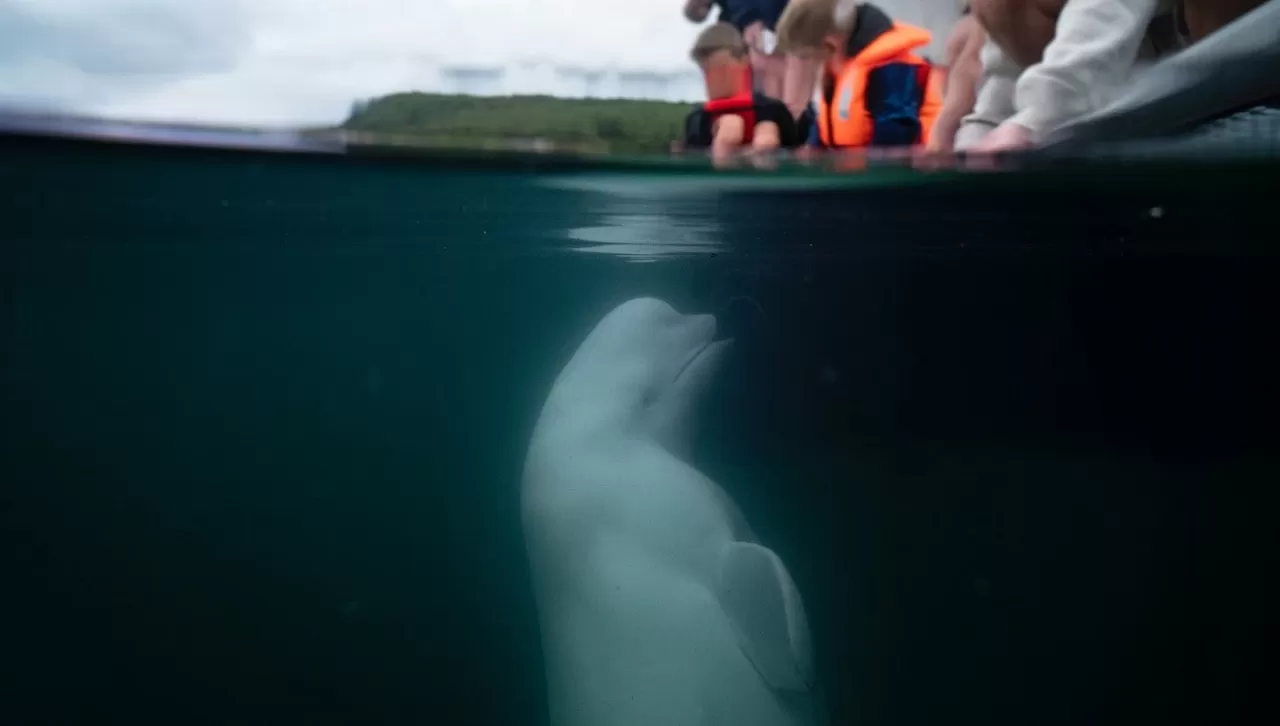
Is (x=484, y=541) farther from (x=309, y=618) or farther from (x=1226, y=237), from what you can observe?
(x=1226, y=237)

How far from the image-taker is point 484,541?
27.5 feet

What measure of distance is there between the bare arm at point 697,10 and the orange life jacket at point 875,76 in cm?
78

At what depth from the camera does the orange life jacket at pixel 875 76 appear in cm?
407

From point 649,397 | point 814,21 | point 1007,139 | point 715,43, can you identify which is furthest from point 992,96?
point 649,397

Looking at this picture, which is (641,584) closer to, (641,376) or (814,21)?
(641,376)

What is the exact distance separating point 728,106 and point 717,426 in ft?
7.50

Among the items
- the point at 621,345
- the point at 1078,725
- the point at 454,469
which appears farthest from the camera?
the point at 454,469

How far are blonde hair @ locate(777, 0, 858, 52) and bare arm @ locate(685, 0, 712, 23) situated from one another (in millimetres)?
406

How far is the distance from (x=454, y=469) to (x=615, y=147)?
22.1 ft

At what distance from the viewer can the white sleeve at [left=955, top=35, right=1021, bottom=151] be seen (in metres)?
3.52

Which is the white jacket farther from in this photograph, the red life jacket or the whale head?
the whale head

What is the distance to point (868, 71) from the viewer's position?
408 cm

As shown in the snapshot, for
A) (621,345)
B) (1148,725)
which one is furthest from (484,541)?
(1148,725)

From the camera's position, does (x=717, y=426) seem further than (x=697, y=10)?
Yes
